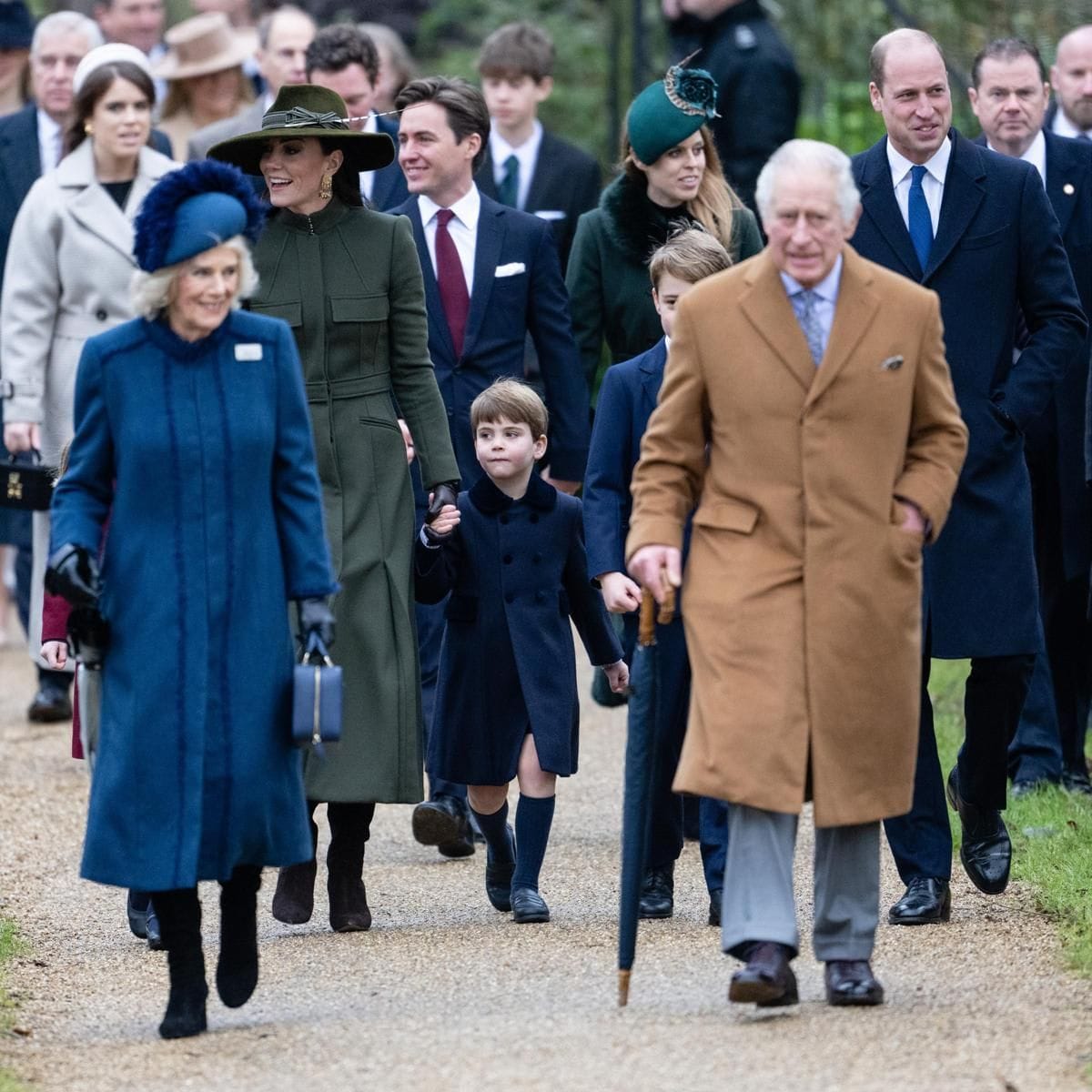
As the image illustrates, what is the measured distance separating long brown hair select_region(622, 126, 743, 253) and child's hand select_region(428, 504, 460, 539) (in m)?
1.30

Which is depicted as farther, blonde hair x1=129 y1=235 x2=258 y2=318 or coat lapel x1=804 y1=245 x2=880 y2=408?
blonde hair x1=129 y1=235 x2=258 y2=318

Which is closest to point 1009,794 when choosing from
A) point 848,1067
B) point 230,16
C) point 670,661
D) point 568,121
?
point 670,661

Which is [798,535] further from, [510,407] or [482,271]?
[482,271]

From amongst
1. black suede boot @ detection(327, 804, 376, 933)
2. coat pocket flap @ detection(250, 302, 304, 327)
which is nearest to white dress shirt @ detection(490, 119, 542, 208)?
coat pocket flap @ detection(250, 302, 304, 327)

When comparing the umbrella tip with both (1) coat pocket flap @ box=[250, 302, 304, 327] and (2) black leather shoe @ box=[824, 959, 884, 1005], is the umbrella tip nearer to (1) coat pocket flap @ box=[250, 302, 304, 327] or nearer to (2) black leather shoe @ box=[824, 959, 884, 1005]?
(2) black leather shoe @ box=[824, 959, 884, 1005]

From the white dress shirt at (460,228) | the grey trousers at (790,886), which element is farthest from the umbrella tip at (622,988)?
the white dress shirt at (460,228)

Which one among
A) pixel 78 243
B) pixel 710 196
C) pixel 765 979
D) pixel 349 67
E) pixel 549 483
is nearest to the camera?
pixel 765 979

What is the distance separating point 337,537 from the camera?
7348mm

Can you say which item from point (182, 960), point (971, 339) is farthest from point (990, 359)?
point (182, 960)

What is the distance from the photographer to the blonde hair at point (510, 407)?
300 inches

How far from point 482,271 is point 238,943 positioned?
3013 millimetres

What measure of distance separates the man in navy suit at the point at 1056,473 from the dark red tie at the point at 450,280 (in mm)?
1728

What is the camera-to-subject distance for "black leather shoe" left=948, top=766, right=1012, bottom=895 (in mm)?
7367

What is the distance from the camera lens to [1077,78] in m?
9.82
